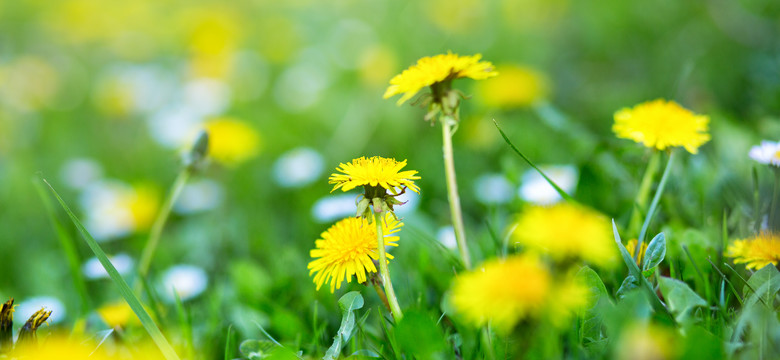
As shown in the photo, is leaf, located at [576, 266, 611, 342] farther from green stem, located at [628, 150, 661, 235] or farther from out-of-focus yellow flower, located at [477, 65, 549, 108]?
out-of-focus yellow flower, located at [477, 65, 549, 108]

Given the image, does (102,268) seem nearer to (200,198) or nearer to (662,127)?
(200,198)

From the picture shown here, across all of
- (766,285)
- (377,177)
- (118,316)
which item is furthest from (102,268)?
(766,285)

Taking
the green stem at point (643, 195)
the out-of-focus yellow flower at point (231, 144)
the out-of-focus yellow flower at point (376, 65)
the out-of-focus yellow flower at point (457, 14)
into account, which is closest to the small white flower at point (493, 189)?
the green stem at point (643, 195)

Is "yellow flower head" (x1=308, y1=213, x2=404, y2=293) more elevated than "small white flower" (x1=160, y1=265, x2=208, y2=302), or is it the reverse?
"yellow flower head" (x1=308, y1=213, x2=404, y2=293)

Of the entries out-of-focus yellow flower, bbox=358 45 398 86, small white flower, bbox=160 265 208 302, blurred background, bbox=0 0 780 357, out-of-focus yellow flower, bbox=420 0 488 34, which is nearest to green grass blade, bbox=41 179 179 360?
blurred background, bbox=0 0 780 357

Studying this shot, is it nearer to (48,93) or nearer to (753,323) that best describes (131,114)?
(48,93)

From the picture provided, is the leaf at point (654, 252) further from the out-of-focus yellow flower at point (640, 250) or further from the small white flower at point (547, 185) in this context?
the small white flower at point (547, 185)
